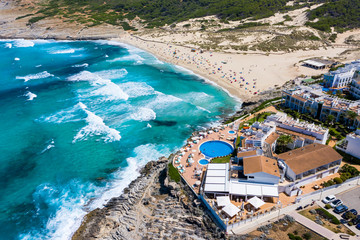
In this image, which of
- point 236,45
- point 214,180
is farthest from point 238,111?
point 236,45

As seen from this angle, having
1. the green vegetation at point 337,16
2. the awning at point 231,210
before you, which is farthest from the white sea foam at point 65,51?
the awning at point 231,210

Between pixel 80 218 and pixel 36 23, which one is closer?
pixel 80 218

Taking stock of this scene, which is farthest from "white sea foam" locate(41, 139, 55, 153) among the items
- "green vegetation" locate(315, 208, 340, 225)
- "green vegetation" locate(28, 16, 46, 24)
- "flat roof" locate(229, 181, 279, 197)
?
"green vegetation" locate(28, 16, 46, 24)

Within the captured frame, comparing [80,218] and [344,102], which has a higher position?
[344,102]

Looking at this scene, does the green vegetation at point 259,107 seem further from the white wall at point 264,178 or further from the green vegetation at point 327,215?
the green vegetation at point 327,215

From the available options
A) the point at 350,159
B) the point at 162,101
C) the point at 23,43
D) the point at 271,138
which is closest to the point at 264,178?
the point at 271,138

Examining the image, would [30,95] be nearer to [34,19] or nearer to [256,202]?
[256,202]

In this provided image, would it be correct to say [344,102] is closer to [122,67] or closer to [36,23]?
[122,67]
